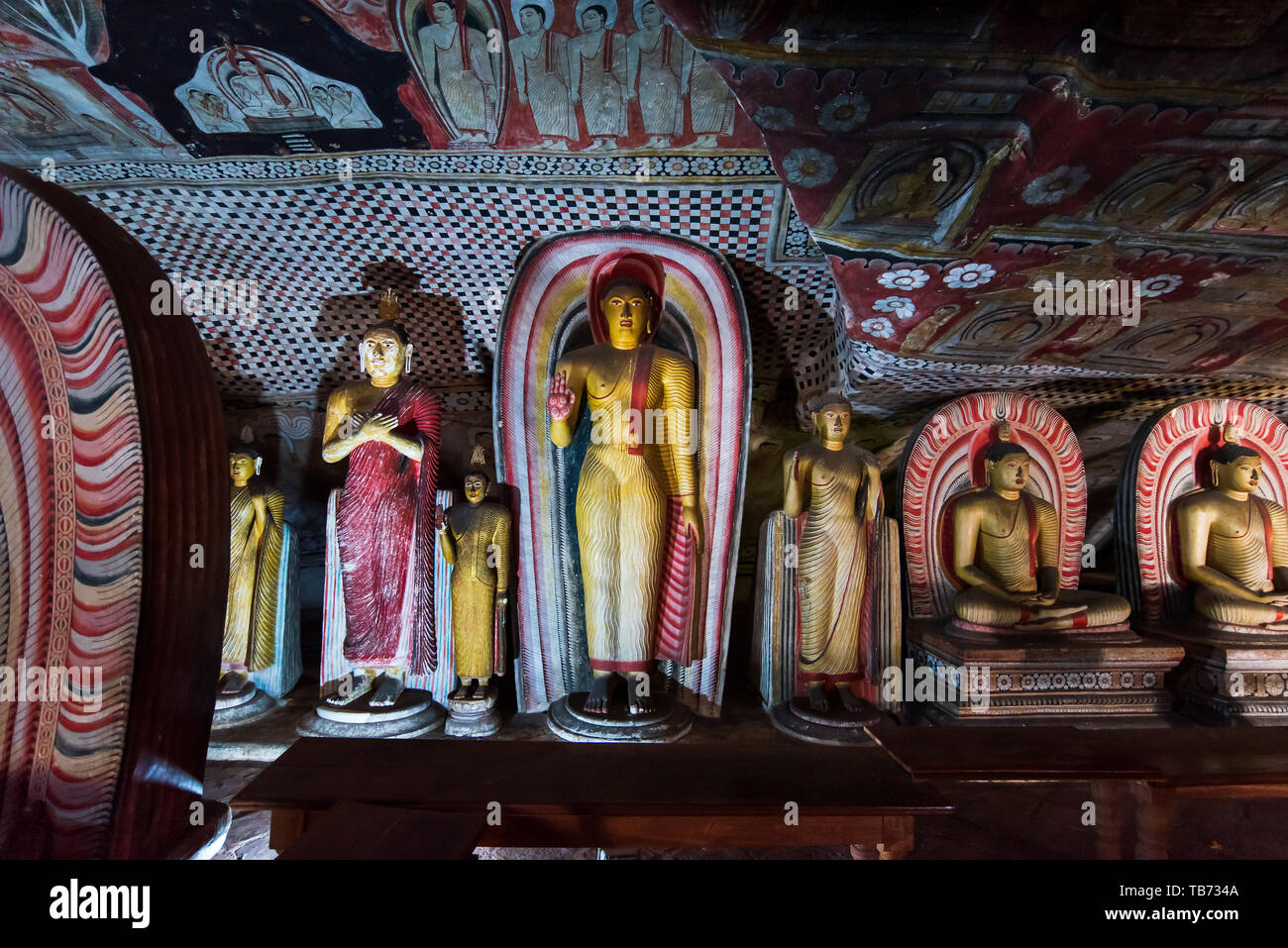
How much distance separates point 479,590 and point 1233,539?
17.5ft

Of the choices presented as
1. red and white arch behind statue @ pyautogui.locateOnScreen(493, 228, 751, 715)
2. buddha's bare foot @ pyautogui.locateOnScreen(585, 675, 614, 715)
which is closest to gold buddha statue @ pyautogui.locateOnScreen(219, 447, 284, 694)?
red and white arch behind statue @ pyautogui.locateOnScreen(493, 228, 751, 715)

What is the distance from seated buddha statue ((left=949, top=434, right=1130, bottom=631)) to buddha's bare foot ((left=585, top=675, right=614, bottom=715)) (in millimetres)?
2418

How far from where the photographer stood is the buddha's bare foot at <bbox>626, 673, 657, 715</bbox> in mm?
3559

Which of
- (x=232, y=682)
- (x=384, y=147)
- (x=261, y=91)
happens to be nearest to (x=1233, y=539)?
(x=384, y=147)

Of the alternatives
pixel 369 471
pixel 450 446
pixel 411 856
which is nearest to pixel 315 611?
pixel 450 446

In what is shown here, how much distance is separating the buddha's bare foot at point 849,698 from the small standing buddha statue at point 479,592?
87.2 inches

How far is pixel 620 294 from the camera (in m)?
3.79

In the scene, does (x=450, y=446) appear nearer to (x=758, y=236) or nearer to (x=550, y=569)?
(x=550, y=569)

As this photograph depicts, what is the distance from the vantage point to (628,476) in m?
3.72

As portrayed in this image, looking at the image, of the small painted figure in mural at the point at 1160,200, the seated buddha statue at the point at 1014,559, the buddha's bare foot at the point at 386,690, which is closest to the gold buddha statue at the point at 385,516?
the buddha's bare foot at the point at 386,690

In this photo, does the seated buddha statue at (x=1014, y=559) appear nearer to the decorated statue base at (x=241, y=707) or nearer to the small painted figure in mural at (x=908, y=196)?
the small painted figure in mural at (x=908, y=196)

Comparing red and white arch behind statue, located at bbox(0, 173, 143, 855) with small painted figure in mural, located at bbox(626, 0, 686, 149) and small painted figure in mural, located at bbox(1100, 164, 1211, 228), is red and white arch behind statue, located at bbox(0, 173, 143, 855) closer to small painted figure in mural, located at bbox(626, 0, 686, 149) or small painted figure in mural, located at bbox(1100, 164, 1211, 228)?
small painted figure in mural, located at bbox(626, 0, 686, 149)

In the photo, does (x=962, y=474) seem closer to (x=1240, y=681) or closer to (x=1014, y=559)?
(x=1014, y=559)

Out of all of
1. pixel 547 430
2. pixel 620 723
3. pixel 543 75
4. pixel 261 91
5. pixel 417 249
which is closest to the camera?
pixel 543 75
